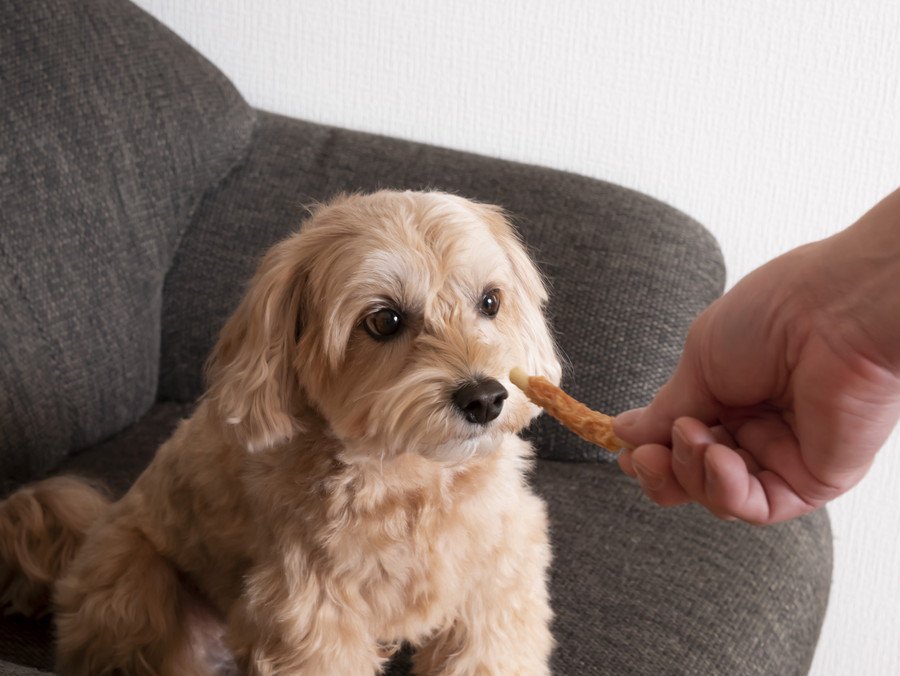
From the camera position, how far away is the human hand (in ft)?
2.92

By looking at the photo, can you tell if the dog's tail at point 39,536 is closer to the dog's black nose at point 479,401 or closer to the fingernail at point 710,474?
the dog's black nose at point 479,401

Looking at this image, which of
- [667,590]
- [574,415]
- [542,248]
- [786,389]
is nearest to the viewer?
[786,389]

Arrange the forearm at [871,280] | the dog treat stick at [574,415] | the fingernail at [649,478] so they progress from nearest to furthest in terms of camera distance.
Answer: the forearm at [871,280], the fingernail at [649,478], the dog treat stick at [574,415]

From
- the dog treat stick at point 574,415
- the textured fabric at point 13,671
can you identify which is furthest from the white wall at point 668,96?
the textured fabric at point 13,671

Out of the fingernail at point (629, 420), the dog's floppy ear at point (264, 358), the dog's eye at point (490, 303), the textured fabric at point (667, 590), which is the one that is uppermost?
the fingernail at point (629, 420)

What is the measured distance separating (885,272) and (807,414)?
6.1 inches

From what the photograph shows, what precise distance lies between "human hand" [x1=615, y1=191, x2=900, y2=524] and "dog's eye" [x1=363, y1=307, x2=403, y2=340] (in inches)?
13.5

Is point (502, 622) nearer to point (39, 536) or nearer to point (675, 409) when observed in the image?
point (675, 409)

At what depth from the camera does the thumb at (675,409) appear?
1.05 m

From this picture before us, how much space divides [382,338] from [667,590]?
62cm

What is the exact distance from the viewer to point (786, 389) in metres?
1.01

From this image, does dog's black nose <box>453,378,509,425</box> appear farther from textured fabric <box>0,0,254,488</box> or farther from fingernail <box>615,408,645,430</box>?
textured fabric <box>0,0,254,488</box>

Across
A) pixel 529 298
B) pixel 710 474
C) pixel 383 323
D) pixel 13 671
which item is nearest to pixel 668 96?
pixel 529 298

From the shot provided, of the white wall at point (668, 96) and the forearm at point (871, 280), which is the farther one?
the white wall at point (668, 96)
